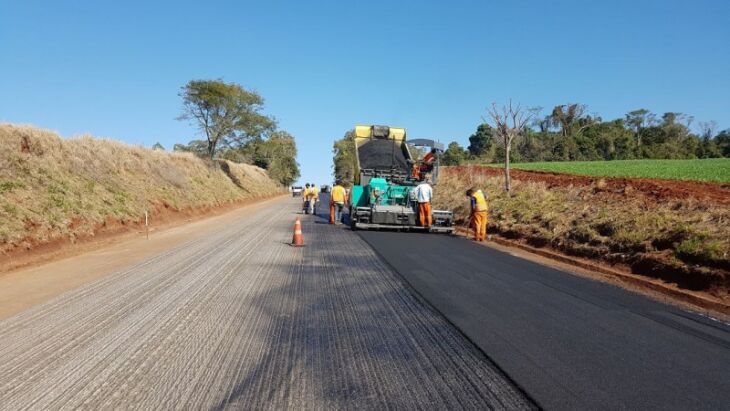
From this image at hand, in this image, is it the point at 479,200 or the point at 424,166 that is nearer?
the point at 479,200

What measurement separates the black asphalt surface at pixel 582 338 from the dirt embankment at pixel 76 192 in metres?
9.72

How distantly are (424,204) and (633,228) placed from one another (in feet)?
21.8

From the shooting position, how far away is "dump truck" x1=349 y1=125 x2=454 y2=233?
54.3 ft

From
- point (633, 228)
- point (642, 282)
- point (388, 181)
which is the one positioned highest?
point (388, 181)

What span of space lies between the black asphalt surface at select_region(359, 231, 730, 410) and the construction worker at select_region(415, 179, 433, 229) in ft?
22.8

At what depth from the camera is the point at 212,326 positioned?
5539 mm

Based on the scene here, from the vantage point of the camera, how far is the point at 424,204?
16.3 metres

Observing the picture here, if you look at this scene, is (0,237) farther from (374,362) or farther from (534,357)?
(534,357)

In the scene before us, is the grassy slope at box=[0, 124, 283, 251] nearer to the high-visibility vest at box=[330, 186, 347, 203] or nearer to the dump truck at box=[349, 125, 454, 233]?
the high-visibility vest at box=[330, 186, 347, 203]

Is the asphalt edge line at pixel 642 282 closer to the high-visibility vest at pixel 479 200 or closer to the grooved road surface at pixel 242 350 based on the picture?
the high-visibility vest at pixel 479 200

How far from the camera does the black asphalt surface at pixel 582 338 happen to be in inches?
153

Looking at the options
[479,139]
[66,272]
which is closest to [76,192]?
[66,272]

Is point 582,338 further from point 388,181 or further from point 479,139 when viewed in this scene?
point 479,139

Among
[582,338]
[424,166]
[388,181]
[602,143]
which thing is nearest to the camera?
[582,338]
